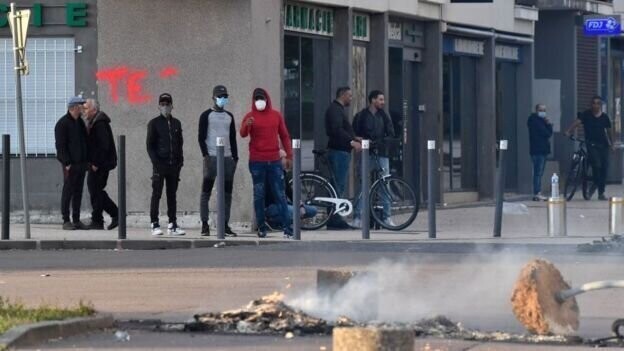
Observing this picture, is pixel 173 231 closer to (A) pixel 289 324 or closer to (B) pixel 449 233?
(B) pixel 449 233

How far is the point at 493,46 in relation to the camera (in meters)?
31.9

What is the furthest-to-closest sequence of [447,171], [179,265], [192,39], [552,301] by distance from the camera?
1. [447,171]
2. [192,39]
3. [179,265]
4. [552,301]

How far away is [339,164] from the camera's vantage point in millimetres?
22656

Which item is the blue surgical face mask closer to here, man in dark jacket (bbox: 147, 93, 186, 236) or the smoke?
man in dark jacket (bbox: 147, 93, 186, 236)

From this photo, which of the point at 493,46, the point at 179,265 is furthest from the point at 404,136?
the point at 179,265

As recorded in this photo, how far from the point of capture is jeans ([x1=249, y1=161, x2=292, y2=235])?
67.3 ft

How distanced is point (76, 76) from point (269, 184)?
386cm

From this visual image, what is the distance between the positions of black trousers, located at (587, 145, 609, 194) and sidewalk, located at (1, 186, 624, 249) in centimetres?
385

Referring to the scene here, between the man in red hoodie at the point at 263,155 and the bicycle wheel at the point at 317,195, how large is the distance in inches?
52.1

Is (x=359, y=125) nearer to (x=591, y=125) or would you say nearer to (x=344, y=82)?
(x=344, y=82)

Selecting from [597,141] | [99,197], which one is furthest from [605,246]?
[597,141]

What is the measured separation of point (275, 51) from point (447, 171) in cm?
801

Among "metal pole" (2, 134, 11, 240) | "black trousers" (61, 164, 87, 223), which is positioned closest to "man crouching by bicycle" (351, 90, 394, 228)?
"black trousers" (61, 164, 87, 223)

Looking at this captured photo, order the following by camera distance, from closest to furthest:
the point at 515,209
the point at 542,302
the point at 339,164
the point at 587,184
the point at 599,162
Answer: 1. the point at 542,302
2. the point at 339,164
3. the point at 515,209
4. the point at 599,162
5. the point at 587,184
